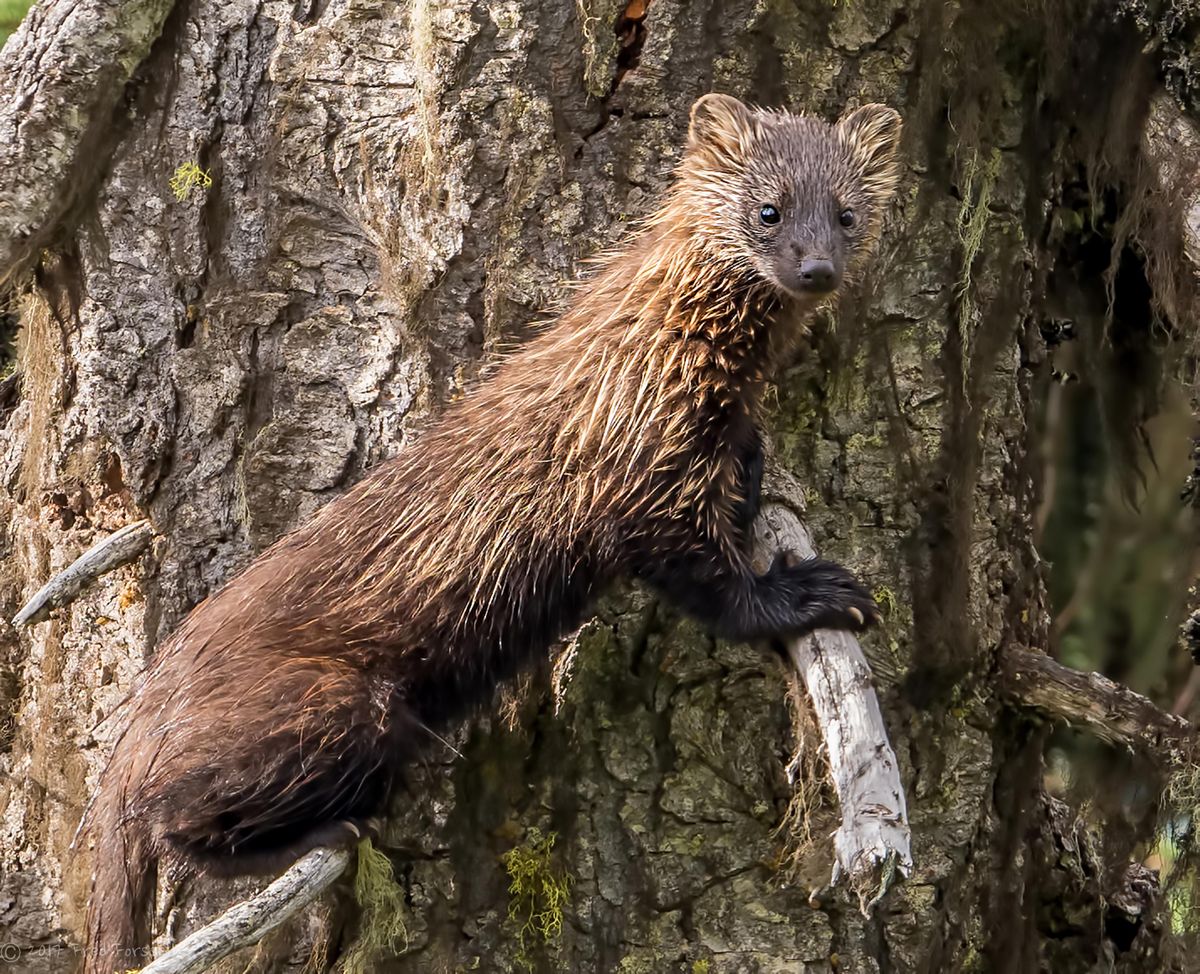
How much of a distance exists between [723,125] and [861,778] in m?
1.61

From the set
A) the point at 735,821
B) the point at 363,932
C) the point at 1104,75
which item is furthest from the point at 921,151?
the point at 363,932

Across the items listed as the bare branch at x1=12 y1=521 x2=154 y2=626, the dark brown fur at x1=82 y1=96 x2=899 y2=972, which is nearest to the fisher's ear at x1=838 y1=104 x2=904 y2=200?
the dark brown fur at x1=82 y1=96 x2=899 y2=972

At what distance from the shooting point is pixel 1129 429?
4426 mm

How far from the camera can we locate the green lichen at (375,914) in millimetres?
3471

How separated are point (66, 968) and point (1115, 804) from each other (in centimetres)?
290

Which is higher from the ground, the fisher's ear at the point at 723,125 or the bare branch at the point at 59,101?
the fisher's ear at the point at 723,125

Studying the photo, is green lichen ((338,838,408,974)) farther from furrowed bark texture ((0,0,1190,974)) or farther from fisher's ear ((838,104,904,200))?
fisher's ear ((838,104,904,200))

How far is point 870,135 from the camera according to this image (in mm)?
3490

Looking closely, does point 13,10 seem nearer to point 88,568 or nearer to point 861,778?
point 88,568

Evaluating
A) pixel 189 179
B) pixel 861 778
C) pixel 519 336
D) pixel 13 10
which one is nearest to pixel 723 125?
pixel 519 336

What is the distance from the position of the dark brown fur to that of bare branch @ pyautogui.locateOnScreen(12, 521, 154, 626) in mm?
234

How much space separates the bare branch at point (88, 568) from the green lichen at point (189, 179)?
0.84 meters

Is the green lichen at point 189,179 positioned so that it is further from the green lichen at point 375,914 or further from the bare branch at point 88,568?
the green lichen at point 375,914

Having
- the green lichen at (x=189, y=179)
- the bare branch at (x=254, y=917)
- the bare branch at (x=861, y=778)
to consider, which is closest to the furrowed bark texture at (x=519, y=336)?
the green lichen at (x=189, y=179)
